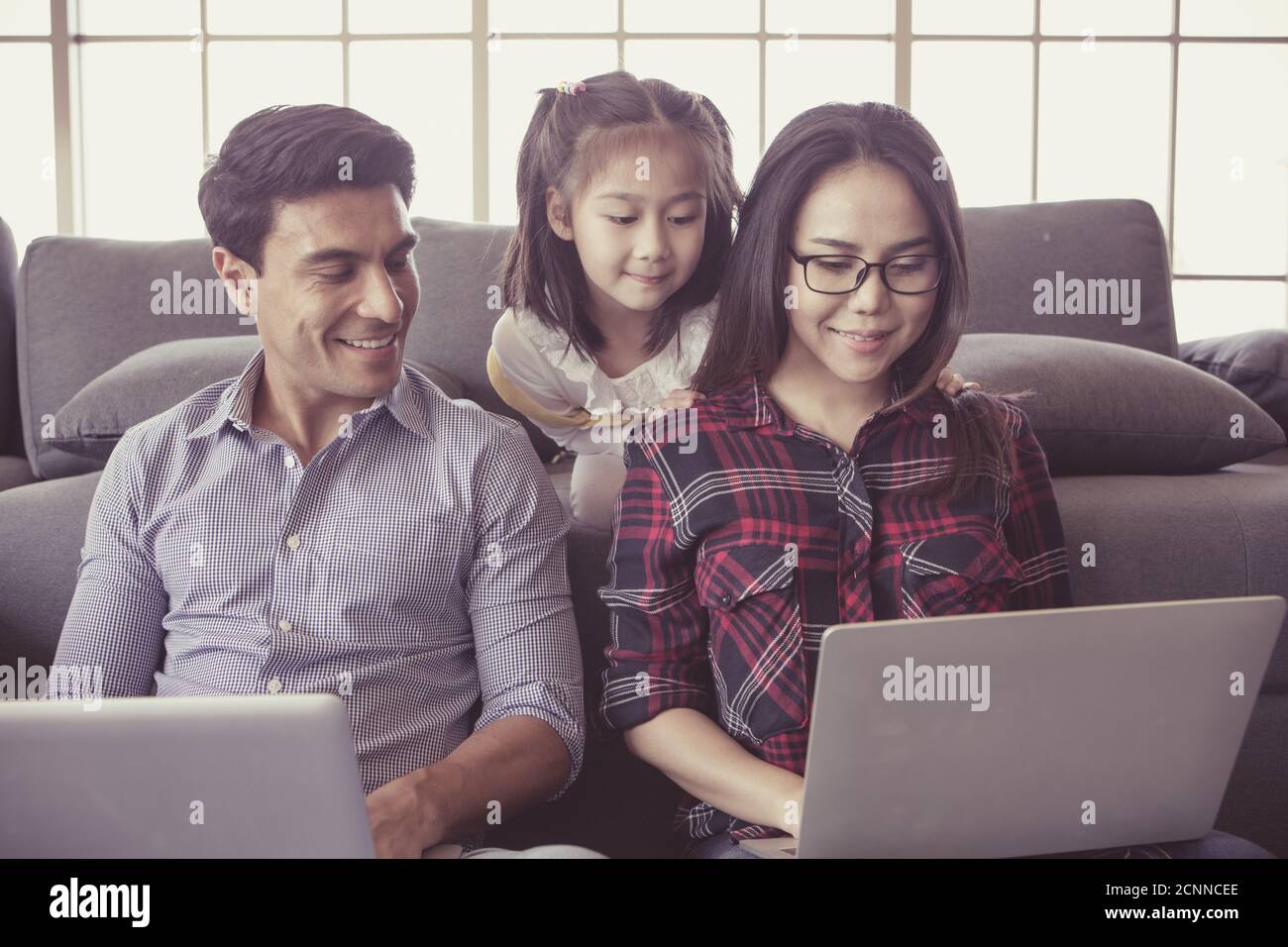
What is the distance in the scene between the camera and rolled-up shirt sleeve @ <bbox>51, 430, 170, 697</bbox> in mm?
1138

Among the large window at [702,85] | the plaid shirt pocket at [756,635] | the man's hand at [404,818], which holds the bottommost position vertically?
the man's hand at [404,818]

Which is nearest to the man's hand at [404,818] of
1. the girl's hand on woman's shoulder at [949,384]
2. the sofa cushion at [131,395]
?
the girl's hand on woman's shoulder at [949,384]

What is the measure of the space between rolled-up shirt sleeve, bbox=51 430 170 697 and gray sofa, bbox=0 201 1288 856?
31 cm

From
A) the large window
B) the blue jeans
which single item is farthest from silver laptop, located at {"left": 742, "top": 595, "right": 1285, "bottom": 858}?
the large window

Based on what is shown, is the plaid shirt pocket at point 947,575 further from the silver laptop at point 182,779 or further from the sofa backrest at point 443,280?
the sofa backrest at point 443,280

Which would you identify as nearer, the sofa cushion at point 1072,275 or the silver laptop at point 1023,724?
the silver laptop at point 1023,724

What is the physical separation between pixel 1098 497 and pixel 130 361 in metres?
1.40

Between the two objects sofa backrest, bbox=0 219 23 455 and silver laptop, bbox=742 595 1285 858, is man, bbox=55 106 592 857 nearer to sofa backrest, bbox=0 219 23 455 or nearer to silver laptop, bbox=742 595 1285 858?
silver laptop, bbox=742 595 1285 858

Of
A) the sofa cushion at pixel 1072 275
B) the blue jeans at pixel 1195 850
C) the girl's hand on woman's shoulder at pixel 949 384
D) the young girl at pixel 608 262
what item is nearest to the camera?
the blue jeans at pixel 1195 850

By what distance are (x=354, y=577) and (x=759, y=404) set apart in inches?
17.4

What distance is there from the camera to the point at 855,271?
110cm

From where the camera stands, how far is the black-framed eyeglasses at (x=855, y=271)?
3.60 ft
